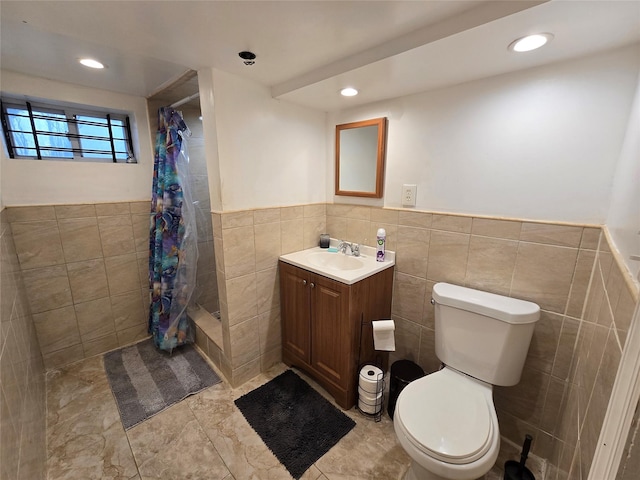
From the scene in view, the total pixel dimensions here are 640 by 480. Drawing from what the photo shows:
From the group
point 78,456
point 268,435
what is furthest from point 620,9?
point 78,456

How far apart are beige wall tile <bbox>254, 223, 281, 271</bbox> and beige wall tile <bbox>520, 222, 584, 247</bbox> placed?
1429 millimetres

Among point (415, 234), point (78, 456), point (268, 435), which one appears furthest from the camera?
point (415, 234)

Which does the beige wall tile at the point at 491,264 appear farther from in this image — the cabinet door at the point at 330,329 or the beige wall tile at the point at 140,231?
the beige wall tile at the point at 140,231

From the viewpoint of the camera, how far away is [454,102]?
1.48 m

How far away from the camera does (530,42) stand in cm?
101

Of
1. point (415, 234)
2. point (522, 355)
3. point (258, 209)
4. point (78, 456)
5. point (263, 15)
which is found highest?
point (263, 15)

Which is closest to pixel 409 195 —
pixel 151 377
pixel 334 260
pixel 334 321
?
pixel 334 260

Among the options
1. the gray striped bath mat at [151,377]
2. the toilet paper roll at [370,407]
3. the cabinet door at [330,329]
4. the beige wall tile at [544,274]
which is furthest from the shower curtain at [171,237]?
the beige wall tile at [544,274]

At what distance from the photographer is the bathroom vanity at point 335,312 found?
158 cm

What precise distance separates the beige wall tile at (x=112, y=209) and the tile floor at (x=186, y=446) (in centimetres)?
124

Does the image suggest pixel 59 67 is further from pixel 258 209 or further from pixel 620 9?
pixel 620 9

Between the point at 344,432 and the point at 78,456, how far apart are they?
4.60ft

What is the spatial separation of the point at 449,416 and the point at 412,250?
0.90 metres

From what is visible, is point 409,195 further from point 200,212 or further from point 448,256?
point 200,212
